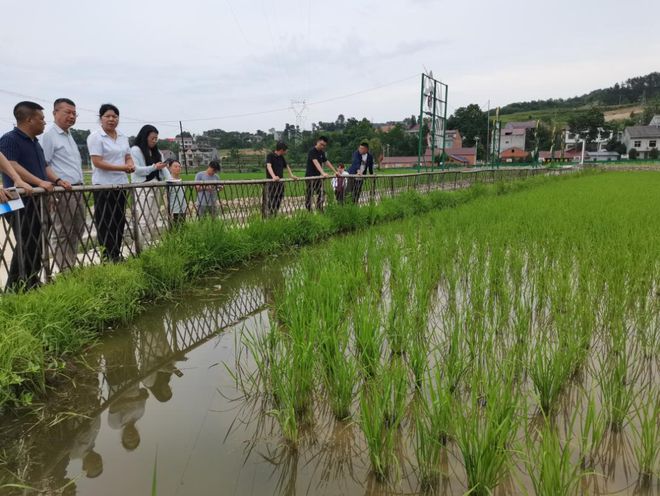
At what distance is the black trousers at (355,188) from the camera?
800cm

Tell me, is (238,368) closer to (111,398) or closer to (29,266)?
(111,398)

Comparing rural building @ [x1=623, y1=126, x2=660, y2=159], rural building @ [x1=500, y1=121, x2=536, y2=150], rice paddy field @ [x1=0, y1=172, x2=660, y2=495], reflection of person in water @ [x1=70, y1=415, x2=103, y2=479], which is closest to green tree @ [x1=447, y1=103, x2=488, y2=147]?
rural building @ [x1=500, y1=121, x2=536, y2=150]

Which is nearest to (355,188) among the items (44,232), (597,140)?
(44,232)

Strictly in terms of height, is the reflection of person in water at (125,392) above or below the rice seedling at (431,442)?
below

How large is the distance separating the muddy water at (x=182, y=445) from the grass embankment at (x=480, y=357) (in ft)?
0.19

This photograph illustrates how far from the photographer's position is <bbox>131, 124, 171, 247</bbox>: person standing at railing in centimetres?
416

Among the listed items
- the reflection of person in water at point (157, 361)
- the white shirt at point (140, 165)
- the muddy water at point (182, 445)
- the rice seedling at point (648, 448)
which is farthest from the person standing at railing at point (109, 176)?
the rice seedling at point (648, 448)

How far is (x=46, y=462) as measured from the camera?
62.6 inches

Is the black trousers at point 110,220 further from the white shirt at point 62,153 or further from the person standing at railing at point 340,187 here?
the person standing at railing at point 340,187

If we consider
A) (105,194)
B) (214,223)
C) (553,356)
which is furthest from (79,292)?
(553,356)

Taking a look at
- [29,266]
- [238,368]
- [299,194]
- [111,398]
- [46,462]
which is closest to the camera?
[46,462]

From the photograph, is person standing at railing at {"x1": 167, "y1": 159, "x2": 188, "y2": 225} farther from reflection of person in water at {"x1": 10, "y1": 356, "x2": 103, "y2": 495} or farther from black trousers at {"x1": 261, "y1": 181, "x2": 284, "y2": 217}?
reflection of person in water at {"x1": 10, "y1": 356, "x2": 103, "y2": 495}

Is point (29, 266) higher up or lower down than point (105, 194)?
lower down

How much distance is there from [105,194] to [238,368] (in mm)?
2373
